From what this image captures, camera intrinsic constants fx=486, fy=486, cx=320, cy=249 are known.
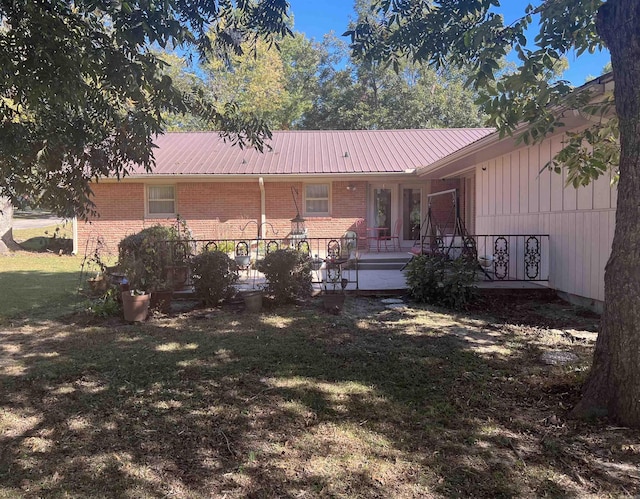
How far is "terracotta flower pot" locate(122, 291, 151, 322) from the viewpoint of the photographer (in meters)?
6.43

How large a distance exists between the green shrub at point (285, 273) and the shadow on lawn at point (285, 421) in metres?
1.74

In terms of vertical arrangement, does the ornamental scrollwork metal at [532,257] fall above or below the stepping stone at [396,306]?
above

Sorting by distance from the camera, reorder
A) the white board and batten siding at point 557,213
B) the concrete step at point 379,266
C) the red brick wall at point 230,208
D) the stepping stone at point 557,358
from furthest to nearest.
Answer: the red brick wall at point 230,208
the concrete step at point 379,266
the white board and batten siding at point 557,213
the stepping stone at point 557,358

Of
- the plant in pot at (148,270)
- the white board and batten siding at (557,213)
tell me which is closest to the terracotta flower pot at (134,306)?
the plant in pot at (148,270)

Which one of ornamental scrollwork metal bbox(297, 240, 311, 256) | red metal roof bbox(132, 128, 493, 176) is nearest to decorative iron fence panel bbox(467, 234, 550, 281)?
ornamental scrollwork metal bbox(297, 240, 311, 256)

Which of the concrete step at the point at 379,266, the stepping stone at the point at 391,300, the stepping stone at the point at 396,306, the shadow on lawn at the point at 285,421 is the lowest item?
the shadow on lawn at the point at 285,421

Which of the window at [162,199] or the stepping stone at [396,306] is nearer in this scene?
the stepping stone at [396,306]

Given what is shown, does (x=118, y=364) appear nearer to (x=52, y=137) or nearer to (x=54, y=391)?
(x=54, y=391)

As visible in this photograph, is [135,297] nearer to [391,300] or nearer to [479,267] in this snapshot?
[391,300]

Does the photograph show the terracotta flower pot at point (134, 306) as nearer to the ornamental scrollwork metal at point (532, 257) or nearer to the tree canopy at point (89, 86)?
the tree canopy at point (89, 86)

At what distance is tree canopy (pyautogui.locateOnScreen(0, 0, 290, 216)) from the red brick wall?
35.4 ft

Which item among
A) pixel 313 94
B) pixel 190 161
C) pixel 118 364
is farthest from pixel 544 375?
pixel 313 94

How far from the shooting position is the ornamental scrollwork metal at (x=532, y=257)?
8.48m

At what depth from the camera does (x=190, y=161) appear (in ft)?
52.7
